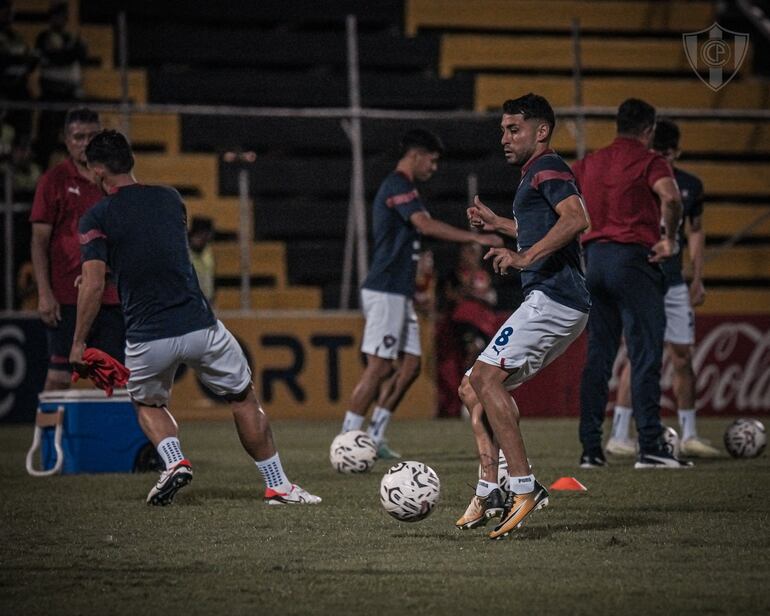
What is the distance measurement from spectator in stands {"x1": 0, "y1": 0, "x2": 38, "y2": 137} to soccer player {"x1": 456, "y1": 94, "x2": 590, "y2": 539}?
993 centimetres

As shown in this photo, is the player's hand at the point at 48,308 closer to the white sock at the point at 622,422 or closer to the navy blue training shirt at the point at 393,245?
the navy blue training shirt at the point at 393,245

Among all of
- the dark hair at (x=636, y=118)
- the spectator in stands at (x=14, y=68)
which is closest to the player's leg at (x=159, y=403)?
the dark hair at (x=636, y=118)

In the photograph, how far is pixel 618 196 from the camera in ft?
31.3

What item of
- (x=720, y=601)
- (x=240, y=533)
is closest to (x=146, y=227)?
(x=240, y=533)

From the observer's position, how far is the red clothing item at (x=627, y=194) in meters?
9.47

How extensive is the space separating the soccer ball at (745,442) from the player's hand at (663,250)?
183cm

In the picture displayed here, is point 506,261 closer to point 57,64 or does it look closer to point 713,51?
point 57,64

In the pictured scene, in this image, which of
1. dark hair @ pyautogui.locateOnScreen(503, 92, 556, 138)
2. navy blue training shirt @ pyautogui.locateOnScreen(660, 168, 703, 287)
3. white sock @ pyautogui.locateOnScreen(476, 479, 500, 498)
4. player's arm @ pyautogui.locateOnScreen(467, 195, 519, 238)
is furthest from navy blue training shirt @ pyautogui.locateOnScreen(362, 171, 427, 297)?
white sock @ pyautogui.locateOnScreen(476, 479, 500, 498)

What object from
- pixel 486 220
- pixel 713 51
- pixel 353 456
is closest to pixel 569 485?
pixel 353 456

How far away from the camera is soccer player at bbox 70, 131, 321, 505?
7.62m

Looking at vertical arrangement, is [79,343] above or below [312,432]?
above

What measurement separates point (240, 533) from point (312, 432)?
6.95m

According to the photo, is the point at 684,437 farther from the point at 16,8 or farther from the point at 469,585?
the point at 16,8

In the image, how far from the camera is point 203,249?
15852mm
